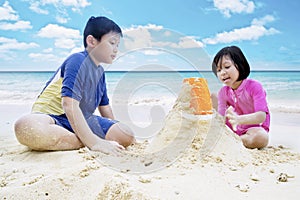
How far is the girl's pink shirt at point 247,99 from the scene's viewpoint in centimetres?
219

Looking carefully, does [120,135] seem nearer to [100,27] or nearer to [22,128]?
[22,128]

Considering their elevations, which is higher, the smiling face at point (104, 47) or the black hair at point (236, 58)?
the black hair at point (236, 58)

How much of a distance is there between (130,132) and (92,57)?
59cm

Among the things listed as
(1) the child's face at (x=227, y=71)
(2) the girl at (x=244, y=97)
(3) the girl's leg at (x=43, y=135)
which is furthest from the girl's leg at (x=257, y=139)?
(3) the girl's leg at (x=43, y=135)

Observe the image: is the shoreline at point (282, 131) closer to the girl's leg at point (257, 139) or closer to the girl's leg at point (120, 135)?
the girl's leg at point (257, 139)

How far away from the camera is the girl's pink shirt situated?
2193 mm

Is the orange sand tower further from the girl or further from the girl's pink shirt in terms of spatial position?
the girl's pink shirt

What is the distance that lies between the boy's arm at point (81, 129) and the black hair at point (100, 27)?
0.54m

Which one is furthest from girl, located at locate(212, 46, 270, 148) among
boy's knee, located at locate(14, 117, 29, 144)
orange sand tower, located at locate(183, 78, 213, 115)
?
boy's knee, located at locate(14, 117, 29, 144)

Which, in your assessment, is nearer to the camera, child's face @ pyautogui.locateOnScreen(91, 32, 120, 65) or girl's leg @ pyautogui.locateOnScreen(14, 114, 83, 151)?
girl's leg @ pyautogui.locateOnScreen(14, 114, 83, 151)

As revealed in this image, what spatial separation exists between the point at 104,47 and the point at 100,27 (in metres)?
0.14

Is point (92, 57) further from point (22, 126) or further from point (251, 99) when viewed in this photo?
point (251, 99)

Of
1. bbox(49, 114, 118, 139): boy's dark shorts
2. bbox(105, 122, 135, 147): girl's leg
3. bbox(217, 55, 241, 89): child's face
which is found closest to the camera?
bbox(49, 114, 118, 139): boy's dark shorts

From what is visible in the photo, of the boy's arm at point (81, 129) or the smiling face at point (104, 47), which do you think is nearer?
the boy's arm at point (81, 129)
